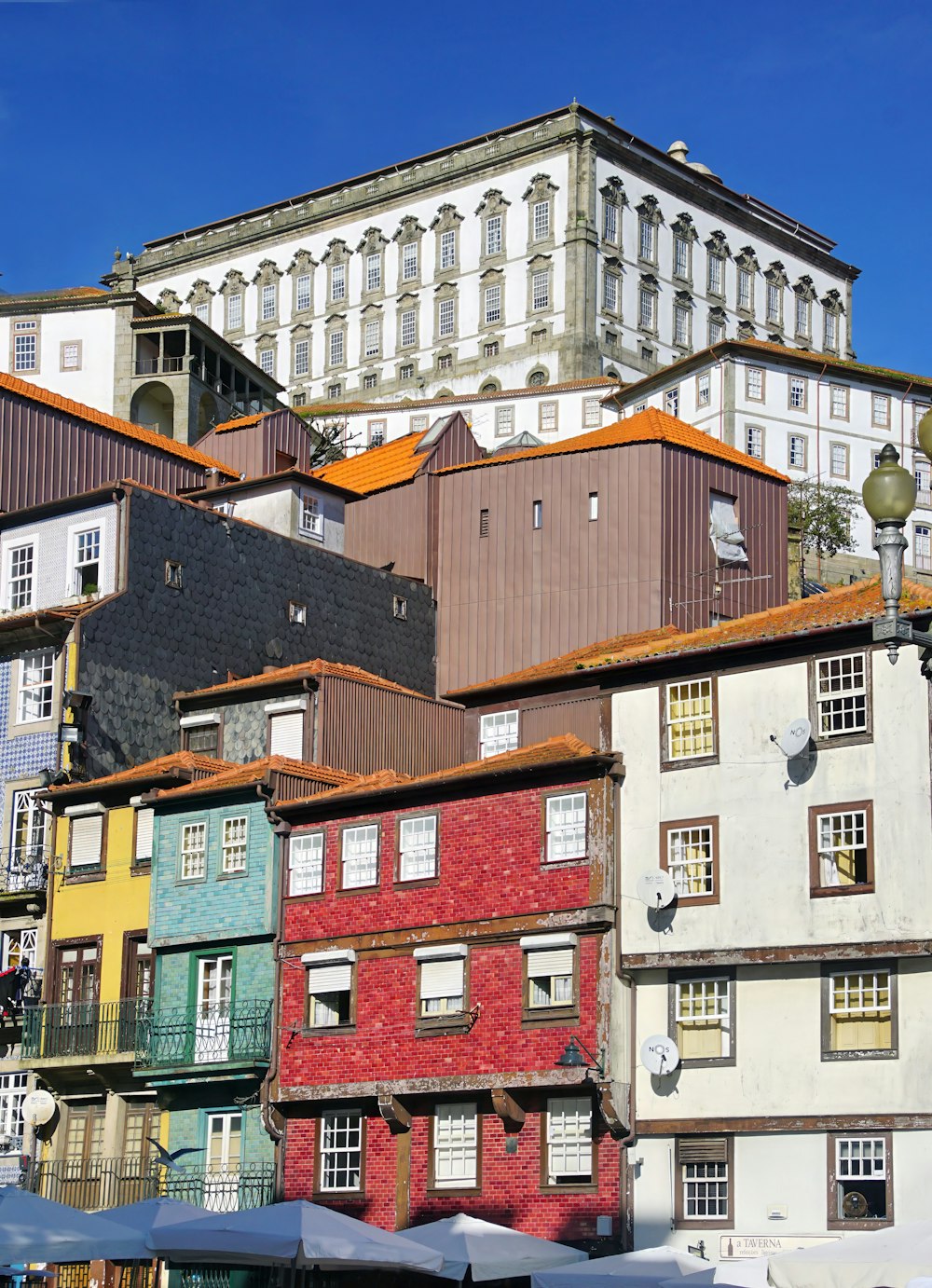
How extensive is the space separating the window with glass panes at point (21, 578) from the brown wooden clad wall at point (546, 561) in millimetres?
12925

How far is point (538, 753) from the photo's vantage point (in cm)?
4062

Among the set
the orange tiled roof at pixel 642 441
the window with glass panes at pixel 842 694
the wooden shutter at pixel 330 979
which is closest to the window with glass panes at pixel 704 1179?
the window with glass panes at pixel 842 694

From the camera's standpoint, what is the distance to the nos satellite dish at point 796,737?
37031 mm

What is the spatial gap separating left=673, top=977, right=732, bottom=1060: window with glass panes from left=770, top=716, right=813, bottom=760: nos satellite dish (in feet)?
13.9

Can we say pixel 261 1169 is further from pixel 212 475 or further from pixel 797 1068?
pixel 212 475

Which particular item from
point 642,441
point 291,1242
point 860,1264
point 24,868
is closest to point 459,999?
point 291,1242

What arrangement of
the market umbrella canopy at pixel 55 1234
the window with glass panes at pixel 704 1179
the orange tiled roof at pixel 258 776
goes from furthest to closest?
the orange tiled roof at pixel 258 776
the window with glass panes at pixel 704 1179
the market umbrella canopy at pixel 55 1234

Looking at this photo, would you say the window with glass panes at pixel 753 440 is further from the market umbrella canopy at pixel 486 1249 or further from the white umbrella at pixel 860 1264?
the white umbrella at pixel 860 1264

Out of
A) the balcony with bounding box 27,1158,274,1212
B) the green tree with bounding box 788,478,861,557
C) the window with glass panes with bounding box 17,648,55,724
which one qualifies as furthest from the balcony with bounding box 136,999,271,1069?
the green tree with bounding box 788,478,861,557

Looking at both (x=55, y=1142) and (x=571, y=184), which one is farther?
(x=571, y=184)

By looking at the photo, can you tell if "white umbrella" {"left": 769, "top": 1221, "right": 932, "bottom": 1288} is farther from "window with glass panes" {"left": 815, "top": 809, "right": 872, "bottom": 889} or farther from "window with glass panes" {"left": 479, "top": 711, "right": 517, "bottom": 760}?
"window with glass panes" {"left": 479, "top": 711, "right": 517, "bottom": 760}

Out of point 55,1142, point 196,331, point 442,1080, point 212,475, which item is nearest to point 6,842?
point 55,1142

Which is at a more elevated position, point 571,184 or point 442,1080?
point 571,184

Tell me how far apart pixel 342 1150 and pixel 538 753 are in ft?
28.6
